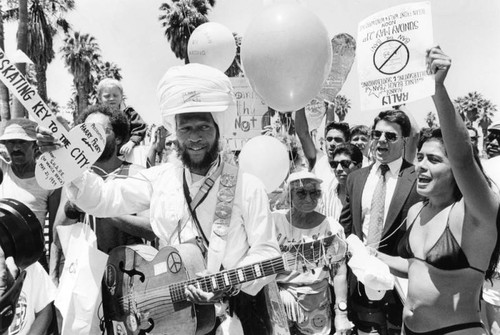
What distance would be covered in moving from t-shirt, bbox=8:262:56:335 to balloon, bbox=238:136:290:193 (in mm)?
2417

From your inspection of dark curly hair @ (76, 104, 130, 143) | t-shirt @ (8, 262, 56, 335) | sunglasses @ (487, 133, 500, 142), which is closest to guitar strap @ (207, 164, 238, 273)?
t-shirt @ (8, 262, 56, 335)

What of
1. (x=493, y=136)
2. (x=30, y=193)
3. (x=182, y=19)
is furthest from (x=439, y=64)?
(x=182, y=19)

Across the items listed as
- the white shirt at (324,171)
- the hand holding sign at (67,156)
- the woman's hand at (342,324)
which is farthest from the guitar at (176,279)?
the white shirt at (324,171)

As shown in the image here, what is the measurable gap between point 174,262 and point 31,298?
2.73 feet

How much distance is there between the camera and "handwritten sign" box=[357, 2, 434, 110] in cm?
328

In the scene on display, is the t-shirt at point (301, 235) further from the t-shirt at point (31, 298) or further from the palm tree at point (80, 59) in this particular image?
the palm tree at point (80, 59)

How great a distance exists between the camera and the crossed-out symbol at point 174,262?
8.29ft

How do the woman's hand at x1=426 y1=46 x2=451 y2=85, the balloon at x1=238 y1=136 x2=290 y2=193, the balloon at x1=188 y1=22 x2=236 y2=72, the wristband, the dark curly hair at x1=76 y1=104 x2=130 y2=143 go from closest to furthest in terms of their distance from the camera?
the wristband → the woman's hand at x1=426 y1=46 x2=451 y2=85 → the dark curly hair at x1=76 y1=104 x2=130 y2=143 → the balloon at x1=238 y1=136 x2=290 y2=193 → the balloon at x1=188 y1=22 x2=236 y2=72

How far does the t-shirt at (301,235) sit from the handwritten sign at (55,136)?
Result: 6.68 ft

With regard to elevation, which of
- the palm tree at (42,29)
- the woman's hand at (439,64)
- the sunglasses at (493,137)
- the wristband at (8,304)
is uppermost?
the palm tree at (42,29)

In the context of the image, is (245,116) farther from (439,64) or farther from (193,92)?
(439,64)

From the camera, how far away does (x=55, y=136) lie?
2.44 metres

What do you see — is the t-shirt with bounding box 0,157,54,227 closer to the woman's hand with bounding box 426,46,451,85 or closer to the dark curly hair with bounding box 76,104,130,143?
the dark curly hair with bounding box 76,104,130,143

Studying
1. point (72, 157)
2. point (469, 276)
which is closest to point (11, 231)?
point (72, 157)
